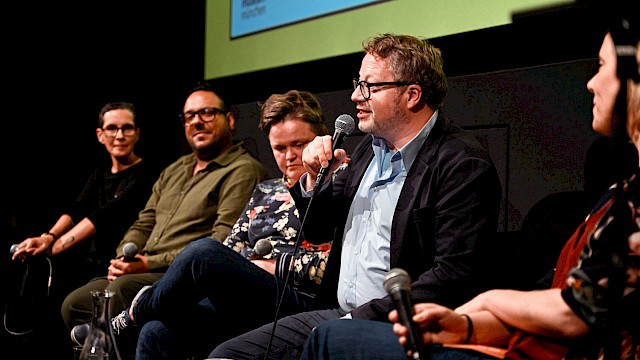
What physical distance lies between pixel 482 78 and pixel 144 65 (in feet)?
7.57

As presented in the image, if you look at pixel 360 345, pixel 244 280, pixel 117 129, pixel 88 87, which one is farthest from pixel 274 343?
pixel 88 87

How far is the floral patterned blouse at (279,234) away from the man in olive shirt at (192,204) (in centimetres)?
18

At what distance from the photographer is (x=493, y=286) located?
2.07 metres

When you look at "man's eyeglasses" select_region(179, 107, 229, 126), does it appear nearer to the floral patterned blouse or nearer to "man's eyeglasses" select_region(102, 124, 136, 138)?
the floral patterned blouse

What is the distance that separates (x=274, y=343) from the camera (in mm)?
1939

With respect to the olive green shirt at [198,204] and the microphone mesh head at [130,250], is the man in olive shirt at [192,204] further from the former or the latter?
the microphone mesh head at [130,250]

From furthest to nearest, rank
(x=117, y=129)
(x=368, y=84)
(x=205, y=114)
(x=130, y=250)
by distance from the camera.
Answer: (x=117, y=129)
(x=205, y=114)
(x=130, y=250)
(x=368, y=84)

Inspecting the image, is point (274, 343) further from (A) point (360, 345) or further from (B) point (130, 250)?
(B) point (130, 250)

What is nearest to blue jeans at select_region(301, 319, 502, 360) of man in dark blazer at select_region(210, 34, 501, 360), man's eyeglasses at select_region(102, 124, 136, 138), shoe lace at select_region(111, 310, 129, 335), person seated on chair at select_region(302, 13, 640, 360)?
person seated on chair at select_region(302, 13, 640, 360)

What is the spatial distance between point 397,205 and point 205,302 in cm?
75

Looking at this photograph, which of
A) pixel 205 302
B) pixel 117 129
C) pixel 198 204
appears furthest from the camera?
pixel 117 129

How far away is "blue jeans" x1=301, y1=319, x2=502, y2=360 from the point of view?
124 cm

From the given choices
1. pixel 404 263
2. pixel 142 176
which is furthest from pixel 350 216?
pixel 142 176

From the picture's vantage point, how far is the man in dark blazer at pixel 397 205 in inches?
70.6
